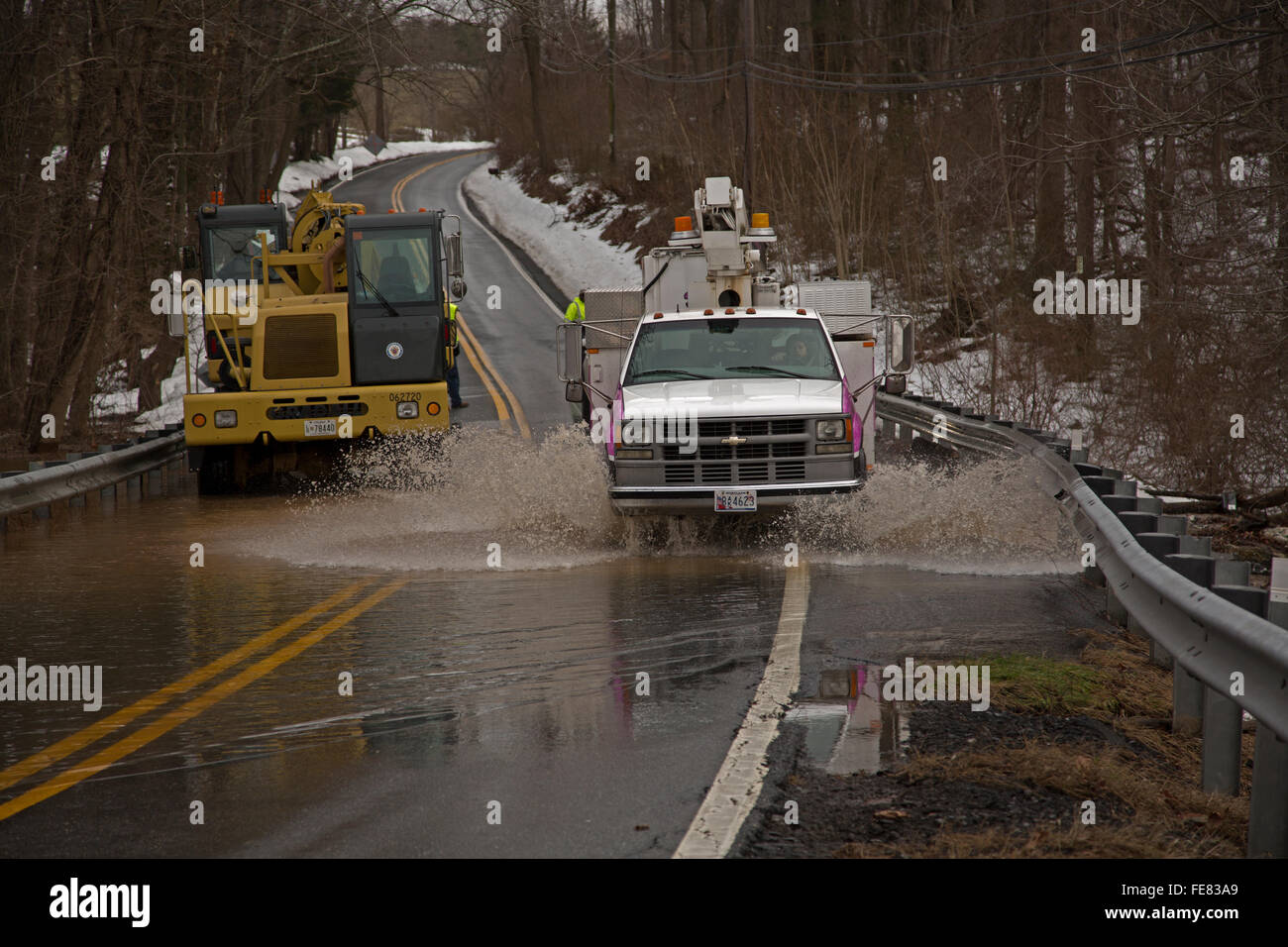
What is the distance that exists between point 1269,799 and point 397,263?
15.4 m

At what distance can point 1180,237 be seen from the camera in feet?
78.3

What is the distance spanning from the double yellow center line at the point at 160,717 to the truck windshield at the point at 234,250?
36.5 ft

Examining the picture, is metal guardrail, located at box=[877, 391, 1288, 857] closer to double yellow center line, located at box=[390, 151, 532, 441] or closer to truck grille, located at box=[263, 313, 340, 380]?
truck grille, located at box=[263, 313, 340, 380]

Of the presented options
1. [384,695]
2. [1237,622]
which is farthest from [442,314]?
[1237,622]

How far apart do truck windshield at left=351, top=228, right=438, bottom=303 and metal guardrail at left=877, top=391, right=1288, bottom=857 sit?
11.3 m

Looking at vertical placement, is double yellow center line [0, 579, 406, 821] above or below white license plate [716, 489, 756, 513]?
below

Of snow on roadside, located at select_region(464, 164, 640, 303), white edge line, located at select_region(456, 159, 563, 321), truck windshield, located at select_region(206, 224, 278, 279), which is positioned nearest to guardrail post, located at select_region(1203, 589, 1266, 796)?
truck windshield, located at select_region(206, 224, 278, 279)

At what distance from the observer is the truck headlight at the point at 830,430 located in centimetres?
1198

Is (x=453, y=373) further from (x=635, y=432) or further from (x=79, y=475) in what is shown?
(x=635, y=432)

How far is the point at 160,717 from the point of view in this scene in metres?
6.99

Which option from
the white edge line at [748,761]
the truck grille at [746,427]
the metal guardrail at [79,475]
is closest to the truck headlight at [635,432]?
the truck grille at [746,427]

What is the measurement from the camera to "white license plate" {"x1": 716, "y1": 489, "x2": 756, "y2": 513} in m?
11.8

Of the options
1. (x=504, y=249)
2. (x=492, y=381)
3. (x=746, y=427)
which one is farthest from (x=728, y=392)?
(x=504, y=249)

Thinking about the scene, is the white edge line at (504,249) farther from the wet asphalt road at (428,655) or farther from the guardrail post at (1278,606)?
the guardrail post at (1278,606)
